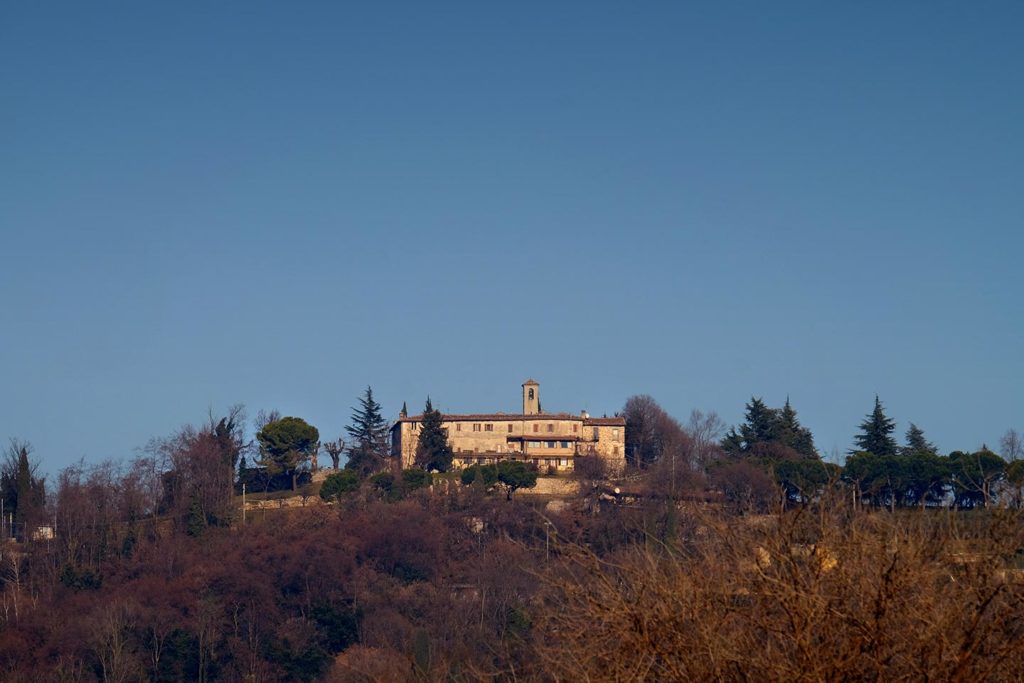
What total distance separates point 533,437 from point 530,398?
3805mm

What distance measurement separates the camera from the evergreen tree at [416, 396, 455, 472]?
59750 millimetres

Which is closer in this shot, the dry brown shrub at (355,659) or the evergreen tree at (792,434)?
the dry brown shrub at (355,659)

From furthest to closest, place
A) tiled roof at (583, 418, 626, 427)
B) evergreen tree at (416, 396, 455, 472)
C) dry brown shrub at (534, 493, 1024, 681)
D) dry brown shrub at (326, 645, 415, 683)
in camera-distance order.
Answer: tiled roof at (583, 418, 626, 427)
evergreen tree at (416, 396, 455, 472)
dry brown shrub at (326, 645, 415, 683)
dry brown shrub at (534, 493, 1024, 681)

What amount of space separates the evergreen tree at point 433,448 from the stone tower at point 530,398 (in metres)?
5.15

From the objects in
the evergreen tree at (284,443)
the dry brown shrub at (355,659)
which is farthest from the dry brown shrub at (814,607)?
the evergreen tree at (284,443)

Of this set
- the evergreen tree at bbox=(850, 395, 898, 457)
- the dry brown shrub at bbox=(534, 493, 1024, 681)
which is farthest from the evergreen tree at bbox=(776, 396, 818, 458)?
the dry brown shrub at bbox=(534, 493, 1024, 681)

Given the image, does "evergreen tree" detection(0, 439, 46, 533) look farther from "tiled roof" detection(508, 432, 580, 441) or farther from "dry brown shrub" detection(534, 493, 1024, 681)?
"dry brown shrub" detection(534, 493, 1024, 681)

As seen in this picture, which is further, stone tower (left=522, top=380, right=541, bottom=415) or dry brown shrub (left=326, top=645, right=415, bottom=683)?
stone tower (left=522, top=380, right=541, bottom=415)

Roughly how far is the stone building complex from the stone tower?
6.39 ft

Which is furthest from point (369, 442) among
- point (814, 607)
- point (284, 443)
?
point (814, 607)

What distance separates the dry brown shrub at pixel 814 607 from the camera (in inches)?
264

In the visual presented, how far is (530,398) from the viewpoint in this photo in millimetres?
64375

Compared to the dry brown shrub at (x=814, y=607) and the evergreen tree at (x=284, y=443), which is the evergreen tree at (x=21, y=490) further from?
the dry brown shrub at (x=814, y=607)

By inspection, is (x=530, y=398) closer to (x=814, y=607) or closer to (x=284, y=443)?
(x=284, y=443)
